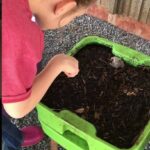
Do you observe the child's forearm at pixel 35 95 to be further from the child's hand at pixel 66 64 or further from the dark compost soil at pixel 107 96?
the dark compost soil at pixel 107 96

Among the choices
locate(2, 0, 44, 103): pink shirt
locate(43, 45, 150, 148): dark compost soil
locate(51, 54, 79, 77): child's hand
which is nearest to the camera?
locate(2, 0, 44, 103): pink shirt

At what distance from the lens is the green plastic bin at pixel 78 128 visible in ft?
3.11

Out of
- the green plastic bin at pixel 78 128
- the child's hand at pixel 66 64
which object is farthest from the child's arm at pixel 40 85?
the green plastic bin at pixel 78 128

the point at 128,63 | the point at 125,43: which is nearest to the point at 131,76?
the point at 128,63

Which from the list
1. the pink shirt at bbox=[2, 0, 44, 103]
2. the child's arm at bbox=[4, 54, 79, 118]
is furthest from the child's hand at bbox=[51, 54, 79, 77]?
the pink shirt at bbox=[2, 0, 44, 103]

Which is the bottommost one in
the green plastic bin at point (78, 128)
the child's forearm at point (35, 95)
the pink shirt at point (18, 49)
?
the green plastic bin at point (78, 128)

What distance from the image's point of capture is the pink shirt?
2.31 ft

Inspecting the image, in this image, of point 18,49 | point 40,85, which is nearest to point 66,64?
point 40,85

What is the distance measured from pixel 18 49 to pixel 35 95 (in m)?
0.16

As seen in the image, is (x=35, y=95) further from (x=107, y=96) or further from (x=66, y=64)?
(x=107, y=96)

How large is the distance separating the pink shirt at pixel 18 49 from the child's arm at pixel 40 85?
34 millimetres

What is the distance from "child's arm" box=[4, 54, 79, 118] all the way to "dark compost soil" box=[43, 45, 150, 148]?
15 centimetres

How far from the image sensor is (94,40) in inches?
47.3

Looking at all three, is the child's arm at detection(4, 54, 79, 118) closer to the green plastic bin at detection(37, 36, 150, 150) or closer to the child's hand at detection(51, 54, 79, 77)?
the child's hand at detection(51, 54, 79, 77)
